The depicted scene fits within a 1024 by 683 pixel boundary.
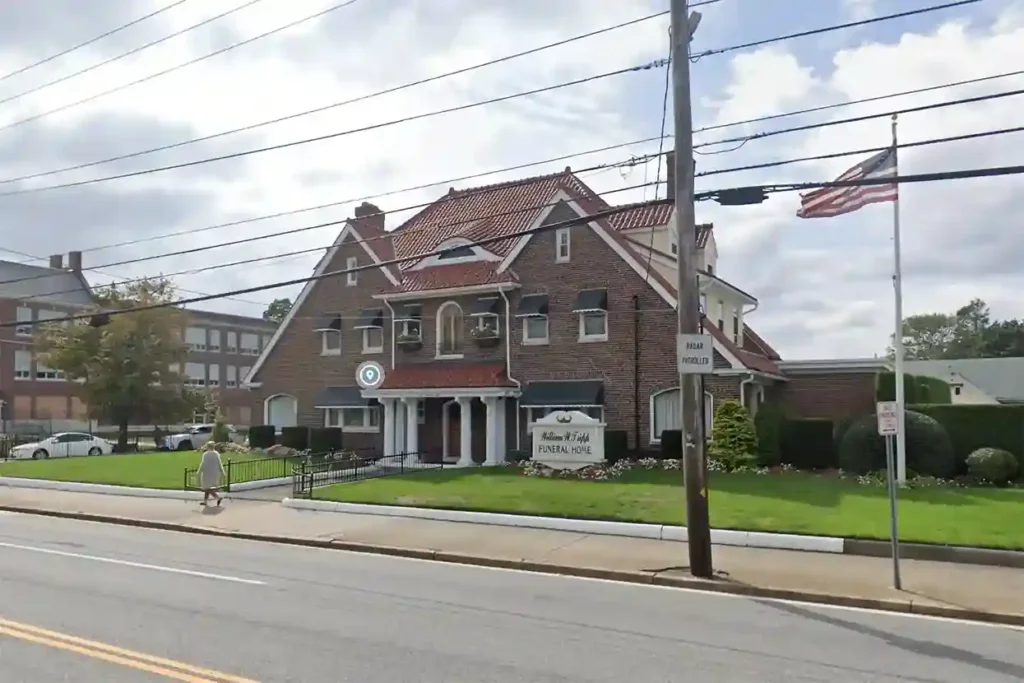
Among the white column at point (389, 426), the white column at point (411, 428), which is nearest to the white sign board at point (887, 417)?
the white column at point (411, 428)

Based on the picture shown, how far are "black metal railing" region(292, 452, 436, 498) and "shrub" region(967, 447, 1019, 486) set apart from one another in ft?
49.8

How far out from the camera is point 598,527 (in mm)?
16516

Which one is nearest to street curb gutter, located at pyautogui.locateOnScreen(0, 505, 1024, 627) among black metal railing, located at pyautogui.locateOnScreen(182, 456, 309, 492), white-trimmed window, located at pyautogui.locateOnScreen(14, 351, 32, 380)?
black metal railing, located at pyautogui.locateOnScreen(182, 456, 309, 492)

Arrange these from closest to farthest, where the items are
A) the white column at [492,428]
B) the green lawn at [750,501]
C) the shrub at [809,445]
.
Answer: the green lawn at [750,501]
the shrub at [809,445]
the white column at [492,428]

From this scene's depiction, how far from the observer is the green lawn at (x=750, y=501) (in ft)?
49.2

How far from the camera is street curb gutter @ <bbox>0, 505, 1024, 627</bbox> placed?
10.3 meters

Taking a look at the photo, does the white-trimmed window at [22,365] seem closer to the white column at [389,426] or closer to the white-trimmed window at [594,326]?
the white column at [389,426]

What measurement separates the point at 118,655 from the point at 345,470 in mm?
18282

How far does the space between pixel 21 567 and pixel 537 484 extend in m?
11.8

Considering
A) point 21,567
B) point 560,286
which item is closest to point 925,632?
point 21,567

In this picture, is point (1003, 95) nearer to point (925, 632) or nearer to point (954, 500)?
point (925, 632)

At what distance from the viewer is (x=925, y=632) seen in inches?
Result: 368

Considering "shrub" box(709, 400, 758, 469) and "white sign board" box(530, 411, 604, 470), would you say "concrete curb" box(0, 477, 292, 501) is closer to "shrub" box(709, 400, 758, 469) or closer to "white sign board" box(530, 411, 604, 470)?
"white sign board" box(530, 411, 604, 470)

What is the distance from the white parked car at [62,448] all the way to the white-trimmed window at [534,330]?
25.8 m
